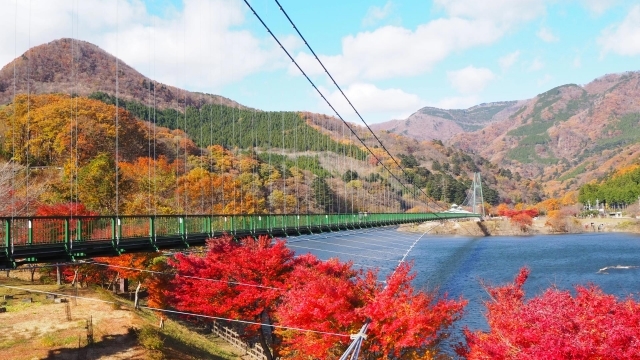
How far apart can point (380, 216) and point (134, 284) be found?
33.8 m

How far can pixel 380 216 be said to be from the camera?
6178 cm

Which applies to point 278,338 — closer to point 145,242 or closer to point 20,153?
point 145,242

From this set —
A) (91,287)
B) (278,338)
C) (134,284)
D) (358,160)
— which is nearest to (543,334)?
(278,338)

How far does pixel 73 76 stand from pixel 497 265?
90.2 metres

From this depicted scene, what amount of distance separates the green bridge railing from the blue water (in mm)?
9468

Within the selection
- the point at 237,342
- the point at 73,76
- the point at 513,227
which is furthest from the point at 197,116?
the point at 237,342

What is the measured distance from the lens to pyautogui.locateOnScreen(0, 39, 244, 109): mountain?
116562 millimetres

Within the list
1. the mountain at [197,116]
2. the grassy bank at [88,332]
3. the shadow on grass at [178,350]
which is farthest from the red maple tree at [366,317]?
the mountain at [197,116]

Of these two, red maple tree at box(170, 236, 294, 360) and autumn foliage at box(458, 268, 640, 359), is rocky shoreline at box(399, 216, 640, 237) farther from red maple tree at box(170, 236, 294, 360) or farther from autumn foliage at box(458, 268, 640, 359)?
autumn foliage at box(458, 268, 640, 359)

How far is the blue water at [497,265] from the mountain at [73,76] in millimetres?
68997

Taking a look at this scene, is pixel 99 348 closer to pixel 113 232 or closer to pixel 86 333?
pixel 86 333

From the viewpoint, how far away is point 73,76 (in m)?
108

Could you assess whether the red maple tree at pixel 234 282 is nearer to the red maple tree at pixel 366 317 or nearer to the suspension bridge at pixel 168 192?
the suspension bridge at pixel 168 192

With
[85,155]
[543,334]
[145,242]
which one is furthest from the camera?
[85,155]
